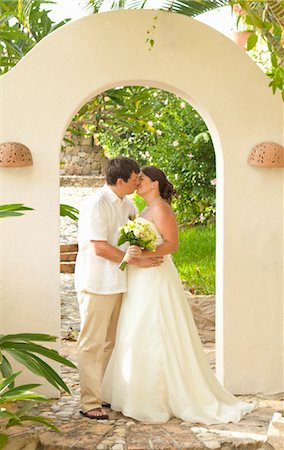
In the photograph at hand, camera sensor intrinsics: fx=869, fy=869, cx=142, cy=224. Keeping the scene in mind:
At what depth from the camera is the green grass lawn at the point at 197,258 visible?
31.7 feet

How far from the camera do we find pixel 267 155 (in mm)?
6879

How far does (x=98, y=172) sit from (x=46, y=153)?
50.2 ft

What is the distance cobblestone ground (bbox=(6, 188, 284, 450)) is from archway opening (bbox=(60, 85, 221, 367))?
6.72 feet

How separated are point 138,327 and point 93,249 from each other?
0.66 metres

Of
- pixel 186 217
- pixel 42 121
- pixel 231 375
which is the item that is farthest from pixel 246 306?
pixel 186 217

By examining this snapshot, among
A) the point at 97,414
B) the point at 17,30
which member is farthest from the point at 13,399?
the point at 17,30

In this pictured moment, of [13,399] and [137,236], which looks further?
[137,236]

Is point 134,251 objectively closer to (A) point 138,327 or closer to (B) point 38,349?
(A) point 138,327

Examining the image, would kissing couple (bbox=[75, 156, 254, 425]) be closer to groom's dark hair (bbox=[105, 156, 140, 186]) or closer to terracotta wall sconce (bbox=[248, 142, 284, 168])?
groom's dark hair (bbox=[105, 156, 140, 186])

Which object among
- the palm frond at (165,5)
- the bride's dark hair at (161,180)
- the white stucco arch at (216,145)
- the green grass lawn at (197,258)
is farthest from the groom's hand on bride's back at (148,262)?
the green grass lawn at (197,258)

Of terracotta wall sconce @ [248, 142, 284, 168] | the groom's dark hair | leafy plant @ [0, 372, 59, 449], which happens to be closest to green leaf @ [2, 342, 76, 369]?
leafy plant @ [0, 372, 59, 449]

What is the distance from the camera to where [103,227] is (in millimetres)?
6281

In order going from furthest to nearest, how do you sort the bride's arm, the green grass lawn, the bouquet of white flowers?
the green grass lawn → the bride's arm → the bouquet of white flowers

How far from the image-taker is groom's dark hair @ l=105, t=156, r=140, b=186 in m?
6.37
